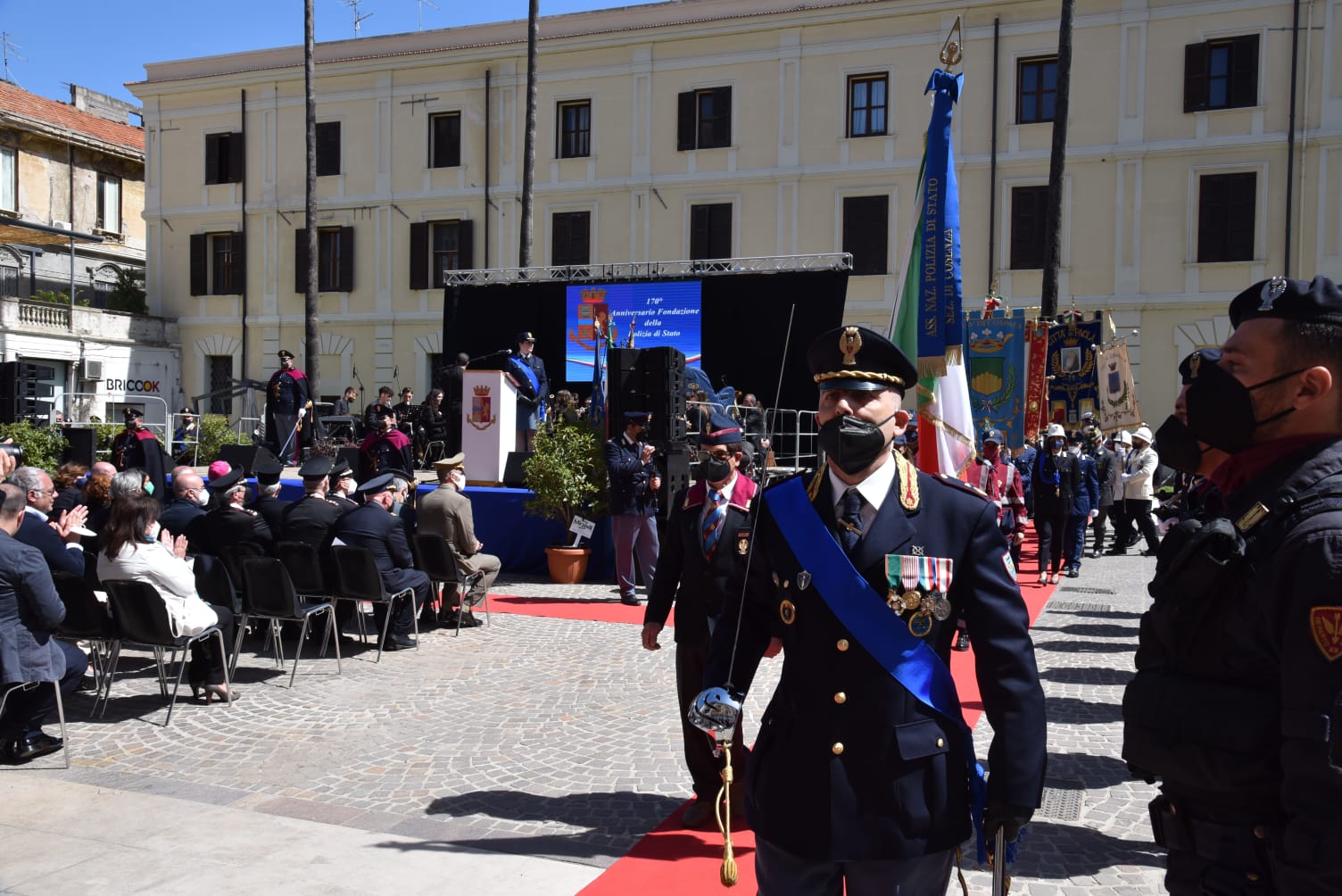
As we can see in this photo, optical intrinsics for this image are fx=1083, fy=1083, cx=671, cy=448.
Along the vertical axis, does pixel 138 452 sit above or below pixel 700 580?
above

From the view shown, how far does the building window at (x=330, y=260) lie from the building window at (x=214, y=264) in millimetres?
2308

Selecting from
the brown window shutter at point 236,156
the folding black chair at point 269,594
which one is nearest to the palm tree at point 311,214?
the brown window shutter at point 236,156

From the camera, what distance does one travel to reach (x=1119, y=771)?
225 inches

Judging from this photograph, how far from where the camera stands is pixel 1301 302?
2102mm

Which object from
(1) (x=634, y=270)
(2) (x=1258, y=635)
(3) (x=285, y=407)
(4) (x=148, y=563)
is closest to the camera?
(2) (x=1258, y=635)

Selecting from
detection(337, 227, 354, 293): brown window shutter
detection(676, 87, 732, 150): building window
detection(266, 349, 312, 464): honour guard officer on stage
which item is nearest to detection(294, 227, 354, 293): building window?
detection(337, 227, 354, 293): brown window shutter

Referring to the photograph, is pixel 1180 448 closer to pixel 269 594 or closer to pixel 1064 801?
pixel 1064 801

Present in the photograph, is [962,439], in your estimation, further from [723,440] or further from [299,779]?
[299,779]

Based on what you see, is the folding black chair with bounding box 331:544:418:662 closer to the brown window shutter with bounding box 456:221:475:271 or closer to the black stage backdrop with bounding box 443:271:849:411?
the black stage backdrop with bounding box 443:271:849:411

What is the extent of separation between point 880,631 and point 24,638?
476cm

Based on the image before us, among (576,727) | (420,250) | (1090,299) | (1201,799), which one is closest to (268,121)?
(420,250)

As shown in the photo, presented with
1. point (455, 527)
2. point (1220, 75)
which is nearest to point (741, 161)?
point (1220, 75)

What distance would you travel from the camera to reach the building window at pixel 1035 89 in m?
→ 25.2

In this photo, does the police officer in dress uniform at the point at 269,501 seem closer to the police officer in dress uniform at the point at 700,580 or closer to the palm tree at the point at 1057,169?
the police officer in dress uniform at the point at 700,580
